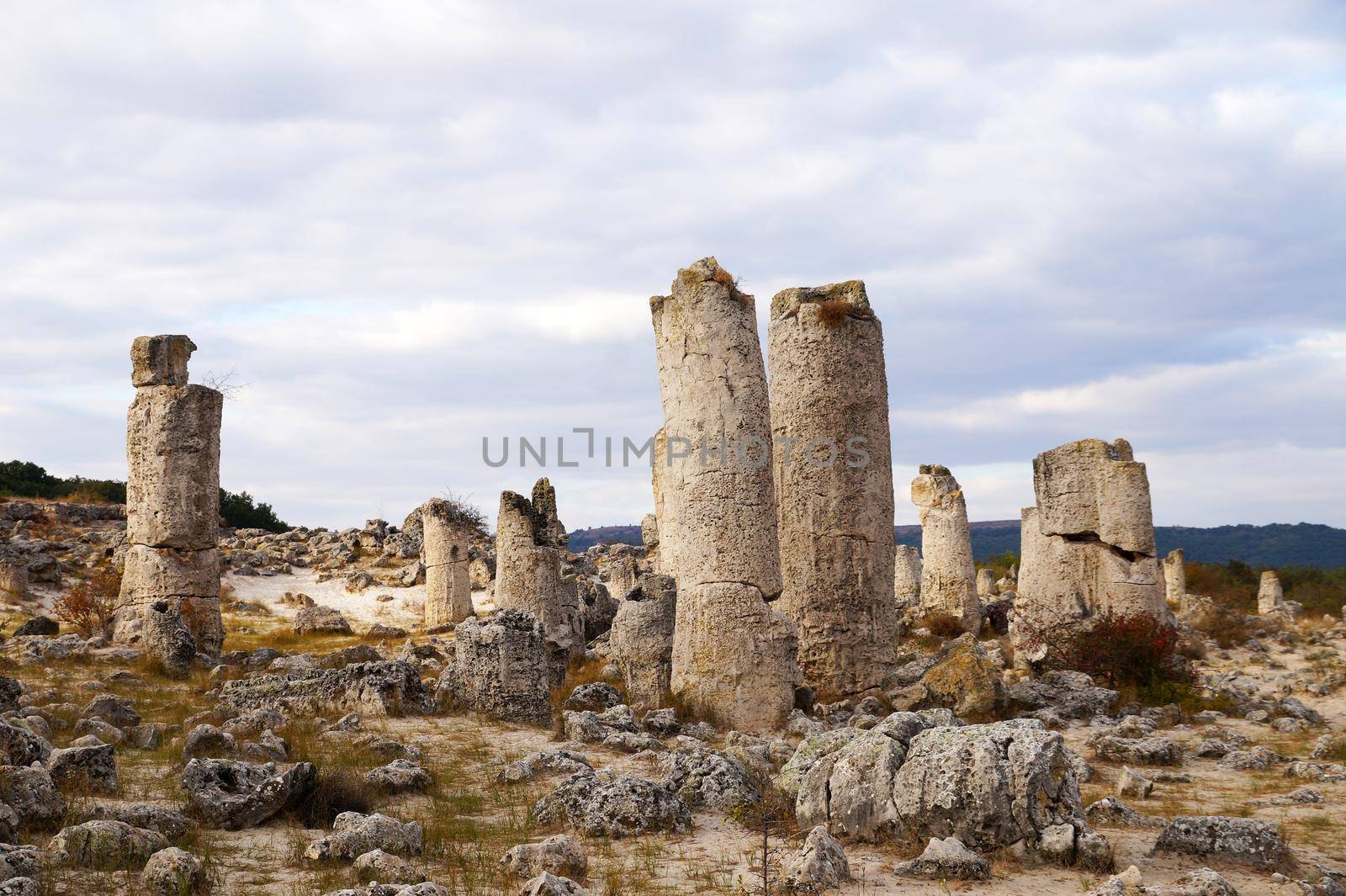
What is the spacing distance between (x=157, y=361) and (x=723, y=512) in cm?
987

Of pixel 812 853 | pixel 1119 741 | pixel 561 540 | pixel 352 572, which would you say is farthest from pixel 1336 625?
pixel 812 853

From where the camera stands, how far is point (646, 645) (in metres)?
12.1

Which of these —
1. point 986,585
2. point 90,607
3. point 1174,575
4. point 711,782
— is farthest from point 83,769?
point 1174,575

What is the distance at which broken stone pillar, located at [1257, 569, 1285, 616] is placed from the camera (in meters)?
31.5

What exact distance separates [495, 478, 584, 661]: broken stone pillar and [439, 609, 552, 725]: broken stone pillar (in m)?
3.77

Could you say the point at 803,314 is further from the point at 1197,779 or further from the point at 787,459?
the point at 1197,779

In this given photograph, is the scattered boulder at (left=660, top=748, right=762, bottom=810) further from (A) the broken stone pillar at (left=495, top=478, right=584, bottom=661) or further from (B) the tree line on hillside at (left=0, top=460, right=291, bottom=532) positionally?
(B) the tree line on hillside at (left=0, top=460, right=291, bottom=532)

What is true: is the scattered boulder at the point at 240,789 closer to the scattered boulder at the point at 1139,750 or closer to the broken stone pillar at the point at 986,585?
the scattered boulder at the point at 1139,750

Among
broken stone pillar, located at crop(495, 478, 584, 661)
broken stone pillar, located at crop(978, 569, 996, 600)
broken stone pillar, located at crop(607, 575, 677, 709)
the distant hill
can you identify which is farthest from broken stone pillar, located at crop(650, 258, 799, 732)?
the distant hill

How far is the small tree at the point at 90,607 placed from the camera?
689 inches

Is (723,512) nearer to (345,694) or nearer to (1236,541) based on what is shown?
(345,694)

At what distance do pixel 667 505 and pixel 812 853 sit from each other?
21.2ft

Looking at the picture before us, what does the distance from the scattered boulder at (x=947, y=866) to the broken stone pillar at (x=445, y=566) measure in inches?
714

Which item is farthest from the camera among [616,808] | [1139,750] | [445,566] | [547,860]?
[445,566]
